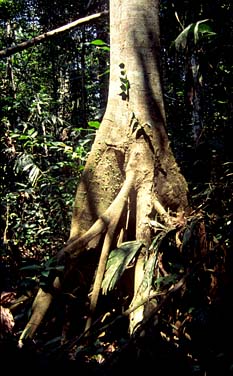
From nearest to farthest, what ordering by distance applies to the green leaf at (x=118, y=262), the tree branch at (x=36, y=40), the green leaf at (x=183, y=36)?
the green leaf at (x=118, y=262) < the green leaf at (x=183, y=36) < the tree branch at (x=36, y=40)

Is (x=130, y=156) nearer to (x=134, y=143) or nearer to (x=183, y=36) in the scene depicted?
(x=134, y=143)

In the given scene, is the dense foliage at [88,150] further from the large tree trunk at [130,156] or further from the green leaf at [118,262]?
the green leaf at [118,262]

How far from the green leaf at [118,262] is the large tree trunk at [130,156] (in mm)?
100

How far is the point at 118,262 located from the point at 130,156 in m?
0.91

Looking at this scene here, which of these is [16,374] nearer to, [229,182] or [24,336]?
[24,336]

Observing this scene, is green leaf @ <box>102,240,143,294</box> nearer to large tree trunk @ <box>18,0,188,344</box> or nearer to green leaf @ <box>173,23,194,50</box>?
large tree trunk @ <box>18,0,188,344</box>

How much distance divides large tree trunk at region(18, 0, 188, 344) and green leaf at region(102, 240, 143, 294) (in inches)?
3.9

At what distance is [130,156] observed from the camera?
3156 mm

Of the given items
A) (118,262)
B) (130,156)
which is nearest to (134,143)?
(130,156)

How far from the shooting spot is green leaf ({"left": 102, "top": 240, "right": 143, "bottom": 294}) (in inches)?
103

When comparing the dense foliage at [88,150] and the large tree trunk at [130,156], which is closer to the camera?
the dense foliage at [88,150]

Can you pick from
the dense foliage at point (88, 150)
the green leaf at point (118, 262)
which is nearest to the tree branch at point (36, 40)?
the dense foliage at point (88, 150)

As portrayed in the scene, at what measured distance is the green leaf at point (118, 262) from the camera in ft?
8.58

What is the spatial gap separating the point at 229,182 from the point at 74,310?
1.49 meters
